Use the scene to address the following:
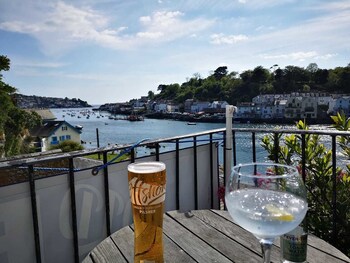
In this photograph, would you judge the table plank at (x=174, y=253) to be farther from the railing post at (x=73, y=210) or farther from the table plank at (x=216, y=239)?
the railing post at (x=73, y=210)

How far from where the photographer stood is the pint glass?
2.25 feet

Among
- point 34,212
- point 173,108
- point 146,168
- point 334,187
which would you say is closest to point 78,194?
point 34,212

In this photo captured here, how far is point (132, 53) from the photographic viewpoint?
1894cm

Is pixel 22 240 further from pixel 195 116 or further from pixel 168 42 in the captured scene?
pixel 195 116

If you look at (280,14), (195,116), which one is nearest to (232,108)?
(280,14)

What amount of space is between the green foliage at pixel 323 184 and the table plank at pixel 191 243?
1238 mm

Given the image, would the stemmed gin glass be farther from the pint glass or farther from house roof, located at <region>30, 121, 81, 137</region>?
house roof, located at <region>30, 121, 81, 137</region>

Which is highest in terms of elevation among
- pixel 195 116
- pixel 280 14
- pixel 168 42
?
pixel 168 42

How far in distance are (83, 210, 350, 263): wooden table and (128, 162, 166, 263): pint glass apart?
8.0 inches

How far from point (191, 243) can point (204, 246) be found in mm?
50

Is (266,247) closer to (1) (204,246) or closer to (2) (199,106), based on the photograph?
(1) (204,246)

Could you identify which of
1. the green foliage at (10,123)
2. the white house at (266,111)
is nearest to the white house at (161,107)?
the white house at (266,111)

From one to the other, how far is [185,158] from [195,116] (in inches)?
2197

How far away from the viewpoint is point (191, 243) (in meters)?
1.00
